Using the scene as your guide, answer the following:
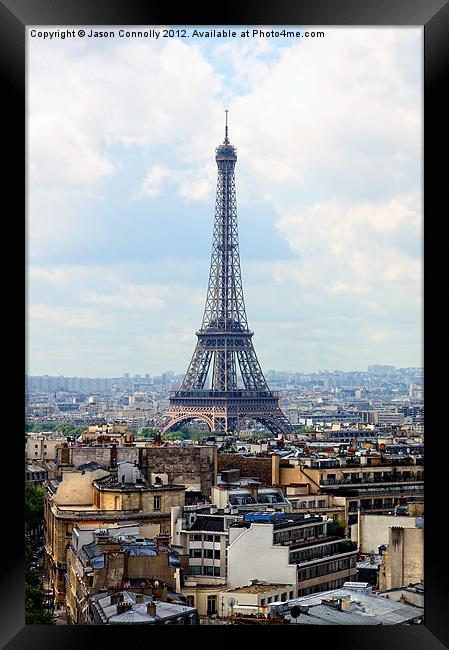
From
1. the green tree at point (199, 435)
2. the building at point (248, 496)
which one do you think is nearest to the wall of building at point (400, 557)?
the building at point (248, 496)

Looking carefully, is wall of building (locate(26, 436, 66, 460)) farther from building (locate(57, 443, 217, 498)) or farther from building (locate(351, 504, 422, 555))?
building (locate(351, 504, 422, 555))

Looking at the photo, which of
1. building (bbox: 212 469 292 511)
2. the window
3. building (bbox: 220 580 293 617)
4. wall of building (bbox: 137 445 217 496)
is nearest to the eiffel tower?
wall of building (bbox: 137 445 217 496)

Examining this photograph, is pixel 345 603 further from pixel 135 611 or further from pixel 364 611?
pixel 135 611

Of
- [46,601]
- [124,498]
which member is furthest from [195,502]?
[46,601]

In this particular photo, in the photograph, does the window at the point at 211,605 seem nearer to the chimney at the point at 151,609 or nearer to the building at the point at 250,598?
the building at the point at 250,598

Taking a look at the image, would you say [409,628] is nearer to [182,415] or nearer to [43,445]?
[43,445]
